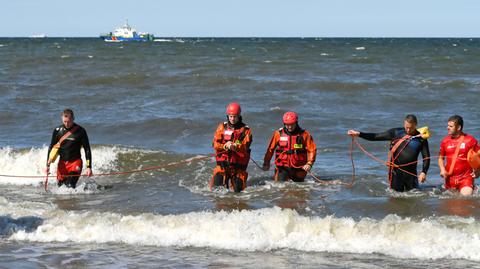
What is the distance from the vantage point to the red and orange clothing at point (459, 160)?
10.4 m

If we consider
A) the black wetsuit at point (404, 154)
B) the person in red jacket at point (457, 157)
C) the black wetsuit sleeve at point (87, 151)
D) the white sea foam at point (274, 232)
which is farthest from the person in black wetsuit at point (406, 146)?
the black wetsuit sleeve at point (87, 151)

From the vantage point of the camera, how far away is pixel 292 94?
85.4 feet

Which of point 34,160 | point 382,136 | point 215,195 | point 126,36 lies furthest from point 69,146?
point 126,36

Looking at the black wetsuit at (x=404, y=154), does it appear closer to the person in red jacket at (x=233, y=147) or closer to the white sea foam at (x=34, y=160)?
the person in red jacket at (x=233, y=147)

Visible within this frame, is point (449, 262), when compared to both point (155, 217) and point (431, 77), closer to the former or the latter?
point (155, 217)

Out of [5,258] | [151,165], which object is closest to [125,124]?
[151,165]

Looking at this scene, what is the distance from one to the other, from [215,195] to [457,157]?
367cm

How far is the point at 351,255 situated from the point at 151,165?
7.30m

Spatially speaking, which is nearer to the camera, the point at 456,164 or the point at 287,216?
the point at 287,216

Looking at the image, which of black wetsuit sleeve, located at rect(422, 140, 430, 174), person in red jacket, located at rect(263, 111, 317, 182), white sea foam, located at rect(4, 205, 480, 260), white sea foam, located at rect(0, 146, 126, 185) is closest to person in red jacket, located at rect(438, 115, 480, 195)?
black wetsuit sleeve, located at rect(422, 140, 430, 174)

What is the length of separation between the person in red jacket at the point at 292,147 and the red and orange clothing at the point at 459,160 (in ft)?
6.37

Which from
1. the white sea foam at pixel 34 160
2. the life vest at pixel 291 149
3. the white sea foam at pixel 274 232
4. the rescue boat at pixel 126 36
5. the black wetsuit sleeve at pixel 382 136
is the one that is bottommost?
the white sea foam at pixel 274 232

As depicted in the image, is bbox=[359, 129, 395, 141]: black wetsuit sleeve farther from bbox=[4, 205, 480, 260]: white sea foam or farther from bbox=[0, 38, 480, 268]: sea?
bbox=[4, 205, 480, 260]: white sea foam

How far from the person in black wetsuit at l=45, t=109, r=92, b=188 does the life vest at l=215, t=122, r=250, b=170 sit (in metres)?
2.03
